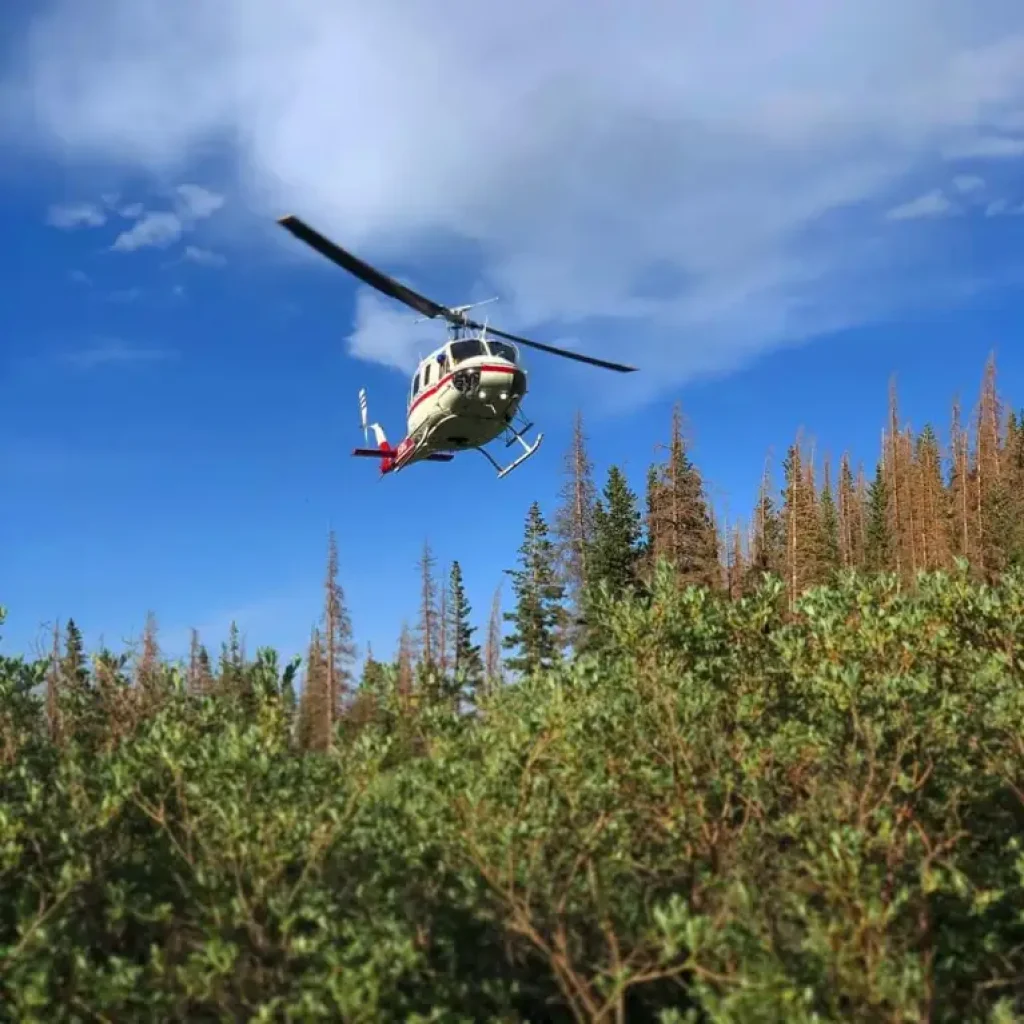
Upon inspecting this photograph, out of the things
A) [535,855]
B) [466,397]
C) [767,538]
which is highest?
[767,538]

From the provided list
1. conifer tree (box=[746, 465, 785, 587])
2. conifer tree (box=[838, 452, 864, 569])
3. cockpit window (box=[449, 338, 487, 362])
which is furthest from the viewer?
conifer tree (box=[838, 452, 864, 569])

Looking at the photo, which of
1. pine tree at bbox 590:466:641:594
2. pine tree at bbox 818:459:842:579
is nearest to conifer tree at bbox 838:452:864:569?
pine tree at bbox 818:459:842:579

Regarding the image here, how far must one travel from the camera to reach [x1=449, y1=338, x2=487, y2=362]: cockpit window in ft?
80.8

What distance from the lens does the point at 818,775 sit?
459 inches

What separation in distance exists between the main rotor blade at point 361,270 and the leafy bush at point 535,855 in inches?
406

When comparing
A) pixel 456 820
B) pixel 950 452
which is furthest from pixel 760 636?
pixel 950 452

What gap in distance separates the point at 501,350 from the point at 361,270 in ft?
14.6

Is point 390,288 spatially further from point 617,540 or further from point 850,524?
point 850,524

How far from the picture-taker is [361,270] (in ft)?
72.3

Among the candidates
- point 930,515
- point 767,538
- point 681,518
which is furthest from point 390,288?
point 930,515

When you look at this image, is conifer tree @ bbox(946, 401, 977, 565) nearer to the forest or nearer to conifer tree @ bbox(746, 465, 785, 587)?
conifer tree @ bbox(746, 465, 785, 587)

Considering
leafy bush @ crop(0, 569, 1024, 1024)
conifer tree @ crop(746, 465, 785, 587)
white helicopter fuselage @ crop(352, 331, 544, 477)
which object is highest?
conifer tree @ crop(746, 465, 785, 587)

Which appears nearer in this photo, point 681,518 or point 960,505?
point 681,518

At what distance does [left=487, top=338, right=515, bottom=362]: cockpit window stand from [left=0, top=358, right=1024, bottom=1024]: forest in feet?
33.2
